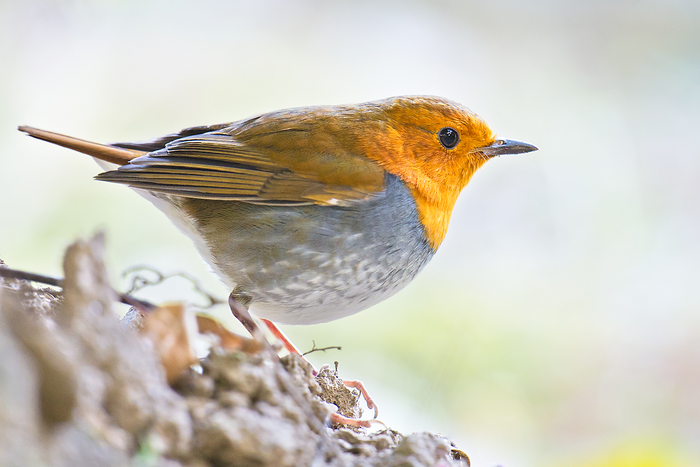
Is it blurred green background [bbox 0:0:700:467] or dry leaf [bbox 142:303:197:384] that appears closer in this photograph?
dry leaf [bbox 142:303:197:384]

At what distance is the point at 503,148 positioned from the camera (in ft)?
10.5

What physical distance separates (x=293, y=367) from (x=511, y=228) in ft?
11.2

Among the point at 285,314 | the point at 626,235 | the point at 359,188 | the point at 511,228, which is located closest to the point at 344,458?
the point at 285,314

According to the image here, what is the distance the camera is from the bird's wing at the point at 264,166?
2.70 metres

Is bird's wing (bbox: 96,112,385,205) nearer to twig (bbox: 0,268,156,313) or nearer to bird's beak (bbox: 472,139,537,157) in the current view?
bird's beak (bbox: 472,139,537,157)

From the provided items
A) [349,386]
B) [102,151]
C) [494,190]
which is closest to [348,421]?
[349,386]

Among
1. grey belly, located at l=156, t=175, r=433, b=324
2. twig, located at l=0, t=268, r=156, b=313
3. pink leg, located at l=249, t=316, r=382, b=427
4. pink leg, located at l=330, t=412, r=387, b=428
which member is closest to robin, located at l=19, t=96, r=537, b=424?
grey belly, located at l=156, t=175, r=433, b=324

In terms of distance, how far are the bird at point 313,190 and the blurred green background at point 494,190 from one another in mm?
1059

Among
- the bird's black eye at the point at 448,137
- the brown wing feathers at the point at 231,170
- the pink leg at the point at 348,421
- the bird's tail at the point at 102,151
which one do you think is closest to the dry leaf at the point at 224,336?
the pink leg at the point at 348,421

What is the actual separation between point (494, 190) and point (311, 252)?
2.94 metres

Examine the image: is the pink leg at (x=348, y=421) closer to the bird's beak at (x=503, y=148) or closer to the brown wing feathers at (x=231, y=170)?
the brown wing feathers at (x=231, y=170)

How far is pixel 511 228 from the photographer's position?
5.06 metres

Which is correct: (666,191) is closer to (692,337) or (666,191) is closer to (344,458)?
(692,337)

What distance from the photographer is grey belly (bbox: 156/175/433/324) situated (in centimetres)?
266
